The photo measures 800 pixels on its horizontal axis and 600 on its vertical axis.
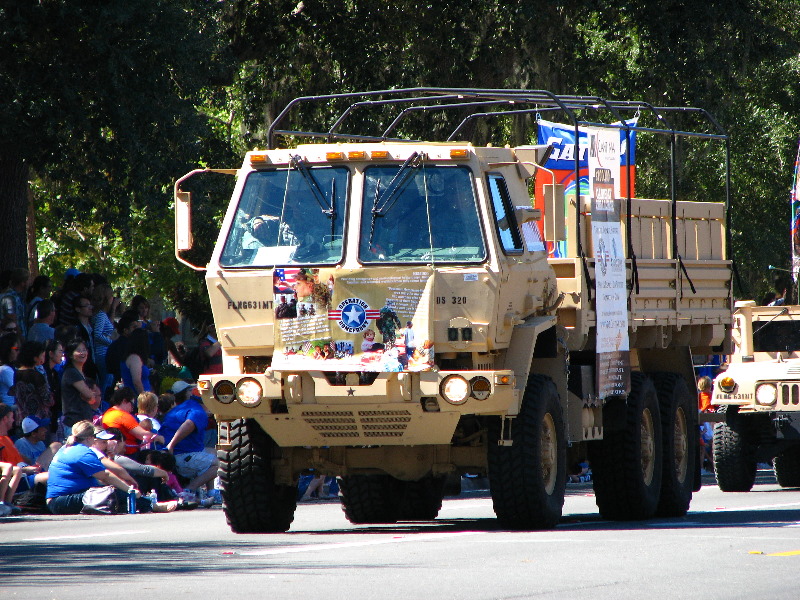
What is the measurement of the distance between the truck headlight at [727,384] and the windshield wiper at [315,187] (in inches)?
304

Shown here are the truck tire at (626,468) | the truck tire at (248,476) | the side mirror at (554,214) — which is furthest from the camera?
the truck tire at (626,468)

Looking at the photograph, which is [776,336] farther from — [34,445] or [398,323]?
[398,323]

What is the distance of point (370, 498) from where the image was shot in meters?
13.8

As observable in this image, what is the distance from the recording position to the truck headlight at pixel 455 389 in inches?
435

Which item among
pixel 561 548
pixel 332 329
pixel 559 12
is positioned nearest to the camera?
pixel 561 548

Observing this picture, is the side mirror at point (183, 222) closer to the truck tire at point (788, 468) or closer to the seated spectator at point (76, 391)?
the seated spectator at point (76, 391)

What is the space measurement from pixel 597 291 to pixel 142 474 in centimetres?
564

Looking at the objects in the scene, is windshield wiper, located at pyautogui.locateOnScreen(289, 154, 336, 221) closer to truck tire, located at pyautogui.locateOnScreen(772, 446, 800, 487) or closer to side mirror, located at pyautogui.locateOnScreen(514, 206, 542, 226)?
side mirror, located at pyautogui.locateOnScreen(514, 206, 542, 226)

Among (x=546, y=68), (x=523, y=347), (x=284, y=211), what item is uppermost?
(x=546, y=68)

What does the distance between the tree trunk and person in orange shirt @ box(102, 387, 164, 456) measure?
5.36 meters

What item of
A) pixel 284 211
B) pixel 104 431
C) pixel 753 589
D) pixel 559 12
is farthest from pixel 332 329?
pixel 559 12

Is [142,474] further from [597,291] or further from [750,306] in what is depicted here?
[750,306]

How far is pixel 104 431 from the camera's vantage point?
52.3 feet

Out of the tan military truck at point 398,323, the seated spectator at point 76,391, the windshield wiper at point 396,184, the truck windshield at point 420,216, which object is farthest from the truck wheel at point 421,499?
the seated spectator at point 76,391
